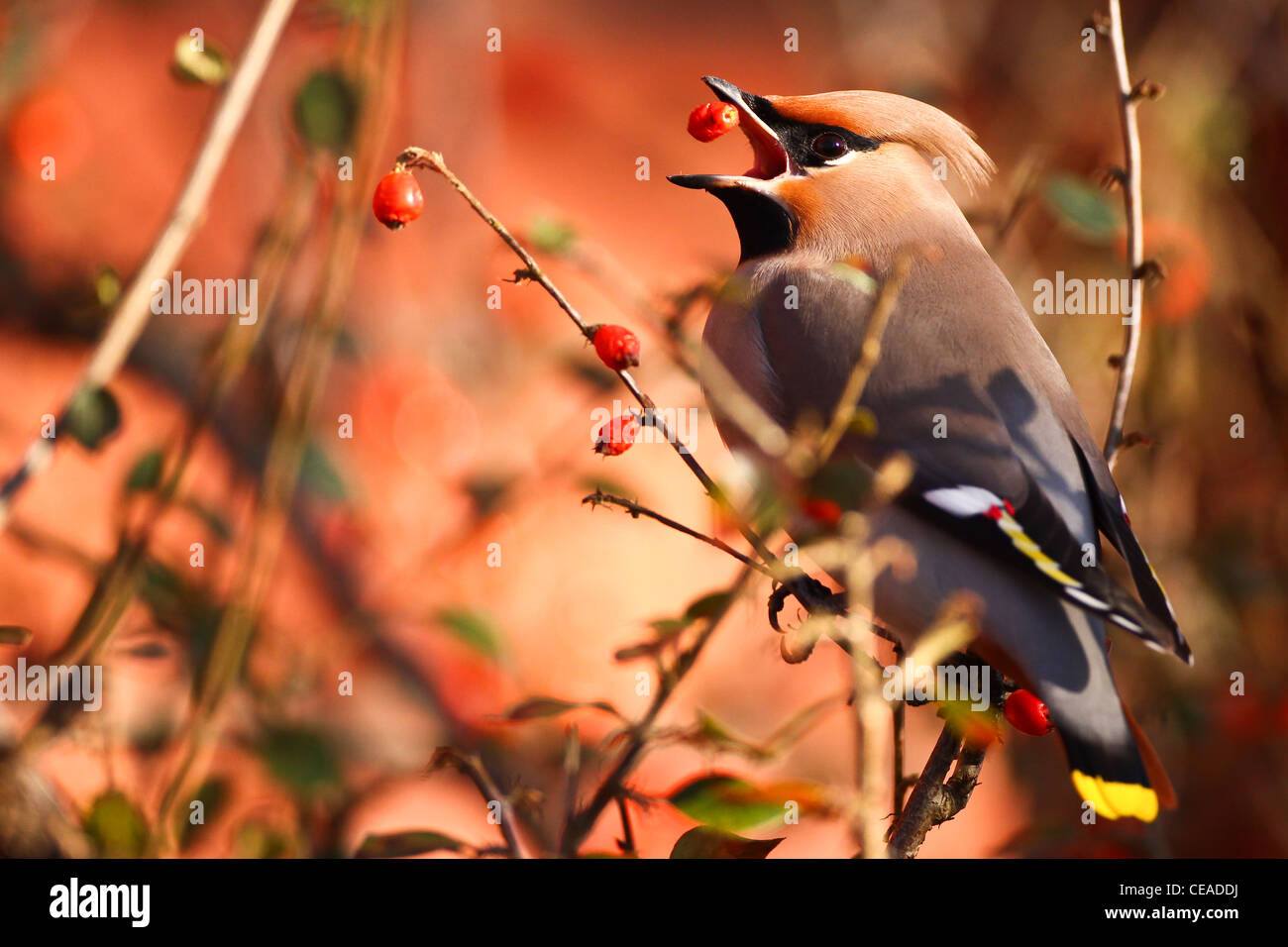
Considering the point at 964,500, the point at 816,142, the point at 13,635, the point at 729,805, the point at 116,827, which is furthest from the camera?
the point at 816,142

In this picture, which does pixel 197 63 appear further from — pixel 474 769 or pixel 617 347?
pixel 474 769

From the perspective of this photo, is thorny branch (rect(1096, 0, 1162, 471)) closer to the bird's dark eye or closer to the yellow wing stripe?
the yellow wing stripe

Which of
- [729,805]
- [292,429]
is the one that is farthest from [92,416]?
[729,805]

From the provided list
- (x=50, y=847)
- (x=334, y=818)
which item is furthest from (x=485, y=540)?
(x=50, y=847)

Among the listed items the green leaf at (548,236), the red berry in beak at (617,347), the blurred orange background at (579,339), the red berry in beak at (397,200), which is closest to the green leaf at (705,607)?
the red berry in beak at (617,347)

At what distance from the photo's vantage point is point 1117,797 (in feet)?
4.47

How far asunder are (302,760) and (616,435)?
17.4 inches

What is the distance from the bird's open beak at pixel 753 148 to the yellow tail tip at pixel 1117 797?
0.85 m

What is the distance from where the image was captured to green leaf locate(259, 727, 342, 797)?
3.67 ft

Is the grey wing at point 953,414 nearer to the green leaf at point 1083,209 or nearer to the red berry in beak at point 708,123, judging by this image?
the green leaf at point 1083,209

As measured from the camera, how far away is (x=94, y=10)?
11.3 ft

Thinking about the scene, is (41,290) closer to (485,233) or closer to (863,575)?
(485,233)

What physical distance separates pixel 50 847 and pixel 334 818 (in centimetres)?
30

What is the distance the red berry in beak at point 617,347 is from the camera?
1.20 metres
